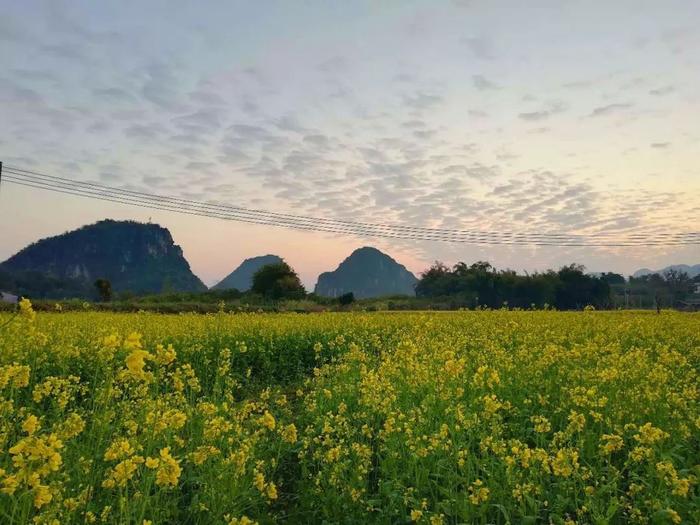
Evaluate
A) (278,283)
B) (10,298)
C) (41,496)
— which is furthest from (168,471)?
(278,283)

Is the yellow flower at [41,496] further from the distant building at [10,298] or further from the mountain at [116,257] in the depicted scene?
the mountain at [116,257]

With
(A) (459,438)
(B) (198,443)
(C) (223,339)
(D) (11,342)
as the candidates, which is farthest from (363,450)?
(C) (223,339)

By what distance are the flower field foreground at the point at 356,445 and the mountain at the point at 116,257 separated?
141 m

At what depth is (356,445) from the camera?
225 inches

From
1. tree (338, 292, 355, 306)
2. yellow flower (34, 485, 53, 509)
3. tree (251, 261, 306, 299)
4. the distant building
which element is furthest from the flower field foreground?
tree (251, 261, 306, 299)

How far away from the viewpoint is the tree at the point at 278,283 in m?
60.6

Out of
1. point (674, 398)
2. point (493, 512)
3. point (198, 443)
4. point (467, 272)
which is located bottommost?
point (493, 512)

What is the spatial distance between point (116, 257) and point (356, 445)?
191 meters

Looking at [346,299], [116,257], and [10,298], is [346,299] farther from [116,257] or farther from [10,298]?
[116,257]

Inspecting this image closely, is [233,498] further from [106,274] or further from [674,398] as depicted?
[106,274]

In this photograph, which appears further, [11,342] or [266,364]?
[266,364]

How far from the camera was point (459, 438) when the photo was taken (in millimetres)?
6293

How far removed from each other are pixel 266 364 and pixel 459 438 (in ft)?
25.9

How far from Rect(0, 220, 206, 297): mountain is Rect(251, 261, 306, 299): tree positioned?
8320 centimetres
